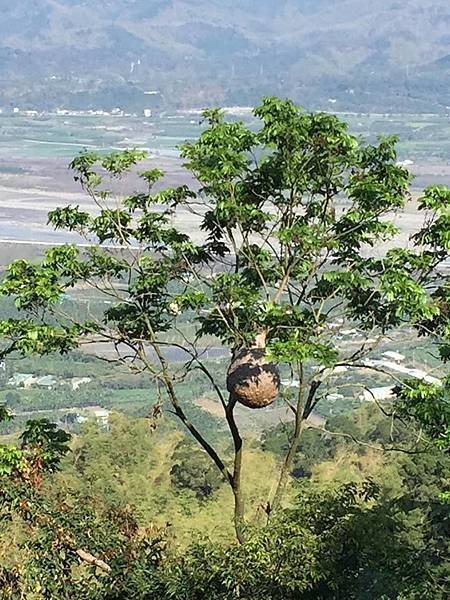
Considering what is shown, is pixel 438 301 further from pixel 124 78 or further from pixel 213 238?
pixel 124 78

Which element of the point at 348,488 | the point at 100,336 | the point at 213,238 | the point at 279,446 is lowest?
the point at 279,446

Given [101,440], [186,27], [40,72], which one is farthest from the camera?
[186,27]

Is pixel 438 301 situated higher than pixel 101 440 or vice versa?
pixel 438 301

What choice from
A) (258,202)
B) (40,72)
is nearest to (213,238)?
(258,202)

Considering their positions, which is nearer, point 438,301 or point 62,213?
point 438,301

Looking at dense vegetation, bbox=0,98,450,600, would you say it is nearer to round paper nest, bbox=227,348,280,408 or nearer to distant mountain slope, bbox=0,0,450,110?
round paper nest, bbox=227,348,280,408
